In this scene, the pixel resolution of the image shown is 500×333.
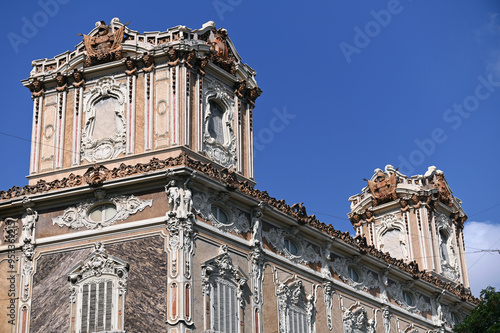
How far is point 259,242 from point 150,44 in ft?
40.3

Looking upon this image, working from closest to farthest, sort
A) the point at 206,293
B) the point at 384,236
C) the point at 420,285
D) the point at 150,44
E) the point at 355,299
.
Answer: the point at 206,293
the point at 150,44
the point at 355,299
the point at 420,285
the point at 384,236

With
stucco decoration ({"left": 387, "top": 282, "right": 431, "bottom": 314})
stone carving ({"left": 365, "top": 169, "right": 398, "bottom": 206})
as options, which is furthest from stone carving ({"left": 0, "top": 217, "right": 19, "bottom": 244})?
stone carving ({"left": 365, "top": 169, "right": 398, "bottom": 206})

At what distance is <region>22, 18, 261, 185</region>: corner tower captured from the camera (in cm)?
5106

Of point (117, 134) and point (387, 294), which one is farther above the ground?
point (117, 134)

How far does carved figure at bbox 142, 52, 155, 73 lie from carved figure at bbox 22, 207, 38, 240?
9617 millimetres

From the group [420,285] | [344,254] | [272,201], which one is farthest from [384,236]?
[272,201]

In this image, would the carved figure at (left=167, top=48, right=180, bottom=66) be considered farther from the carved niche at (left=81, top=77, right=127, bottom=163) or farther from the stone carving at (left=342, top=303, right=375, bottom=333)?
the stone carving at (left=342, top=303, right=375, bottom=333)

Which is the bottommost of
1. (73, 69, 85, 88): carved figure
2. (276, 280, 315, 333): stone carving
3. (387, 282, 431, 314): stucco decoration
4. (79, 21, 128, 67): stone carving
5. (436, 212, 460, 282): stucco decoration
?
(276, 280, 315, 333): stone carving

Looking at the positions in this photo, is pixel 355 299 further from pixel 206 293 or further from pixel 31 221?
pixel 31 221

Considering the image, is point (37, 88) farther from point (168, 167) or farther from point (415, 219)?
point (415, 219)

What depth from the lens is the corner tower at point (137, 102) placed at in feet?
168

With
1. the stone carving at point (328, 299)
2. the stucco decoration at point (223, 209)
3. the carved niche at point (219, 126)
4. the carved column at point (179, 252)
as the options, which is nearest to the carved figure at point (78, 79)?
the carved niche at point (219, 126)

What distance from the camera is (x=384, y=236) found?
2805 inches

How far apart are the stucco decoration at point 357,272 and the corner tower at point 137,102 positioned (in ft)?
26.8
